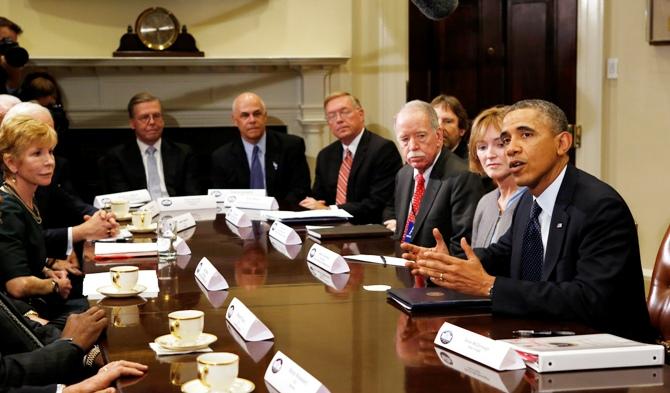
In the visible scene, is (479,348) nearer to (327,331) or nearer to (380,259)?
(327,331)

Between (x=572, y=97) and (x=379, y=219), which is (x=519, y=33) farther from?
(x=379, y=219)

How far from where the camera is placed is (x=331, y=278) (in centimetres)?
297

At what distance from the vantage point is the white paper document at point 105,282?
9.04ft

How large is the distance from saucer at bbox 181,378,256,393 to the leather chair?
5.05 feet

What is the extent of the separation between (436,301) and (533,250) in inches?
17.5

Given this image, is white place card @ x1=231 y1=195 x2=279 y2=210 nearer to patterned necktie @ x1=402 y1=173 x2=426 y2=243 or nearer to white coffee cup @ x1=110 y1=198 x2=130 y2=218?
white coffee cup @ x1=110 y1=198 x2=130 y2=218

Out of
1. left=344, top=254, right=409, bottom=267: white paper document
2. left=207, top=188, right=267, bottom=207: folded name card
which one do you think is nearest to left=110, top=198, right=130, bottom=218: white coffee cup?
left=207, top=188, right=267, bottom=207: folded name card

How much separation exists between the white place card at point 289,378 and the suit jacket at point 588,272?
0.78m

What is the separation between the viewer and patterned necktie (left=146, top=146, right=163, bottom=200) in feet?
19.5

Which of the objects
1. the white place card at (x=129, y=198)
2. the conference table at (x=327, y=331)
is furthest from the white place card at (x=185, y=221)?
the conference table at (x=327, y=331)

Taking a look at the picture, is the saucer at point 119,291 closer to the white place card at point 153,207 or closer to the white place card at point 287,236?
the white place card at point 287,236

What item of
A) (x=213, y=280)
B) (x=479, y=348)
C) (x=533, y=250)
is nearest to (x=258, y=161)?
(x=213, y=280)

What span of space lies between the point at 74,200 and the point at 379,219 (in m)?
1.66

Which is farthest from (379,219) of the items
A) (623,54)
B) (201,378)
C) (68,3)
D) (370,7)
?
(201,378)
